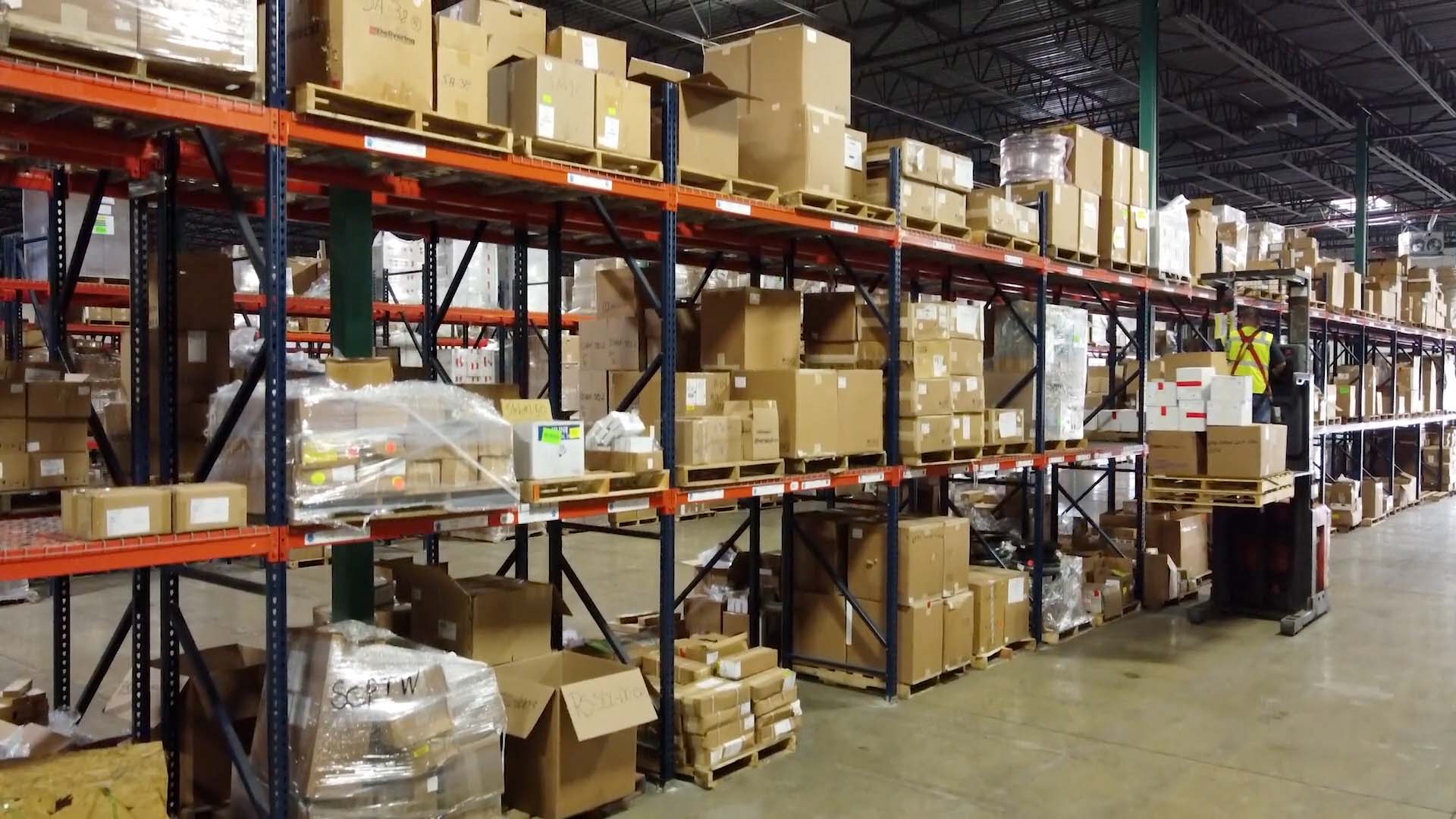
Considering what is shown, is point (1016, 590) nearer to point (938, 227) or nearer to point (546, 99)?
point (938, 227)

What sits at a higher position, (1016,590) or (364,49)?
(364,49)

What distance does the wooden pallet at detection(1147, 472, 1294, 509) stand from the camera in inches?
329

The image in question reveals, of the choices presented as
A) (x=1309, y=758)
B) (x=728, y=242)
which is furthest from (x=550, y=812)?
(x=1309, y=758)

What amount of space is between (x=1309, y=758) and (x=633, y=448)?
433cm

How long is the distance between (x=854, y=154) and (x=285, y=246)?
4056mm

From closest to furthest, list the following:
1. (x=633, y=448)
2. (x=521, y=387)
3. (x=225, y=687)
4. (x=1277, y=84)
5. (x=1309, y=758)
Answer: (x=225, y=687) → (x=633, y=448) → (x=1309, y=758) → (x=521, y=387) → (x=1277, y=84)

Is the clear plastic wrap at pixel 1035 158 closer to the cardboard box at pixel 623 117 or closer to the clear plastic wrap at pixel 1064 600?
the clear plastic wrap at pixel 1064 600

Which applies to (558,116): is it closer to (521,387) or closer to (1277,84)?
(521,387)

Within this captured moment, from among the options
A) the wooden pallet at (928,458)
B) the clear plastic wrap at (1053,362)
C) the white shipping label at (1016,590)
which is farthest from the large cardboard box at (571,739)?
the clear plastic wrap at (1053,362)

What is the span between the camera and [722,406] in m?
6.57

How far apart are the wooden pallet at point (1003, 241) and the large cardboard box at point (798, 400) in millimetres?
2050

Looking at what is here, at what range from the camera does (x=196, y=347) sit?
17.3 ft

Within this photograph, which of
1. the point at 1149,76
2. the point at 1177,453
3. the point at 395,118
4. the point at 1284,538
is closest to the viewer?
the point at 395,118

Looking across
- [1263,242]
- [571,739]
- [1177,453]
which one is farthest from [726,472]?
[1263,242]
